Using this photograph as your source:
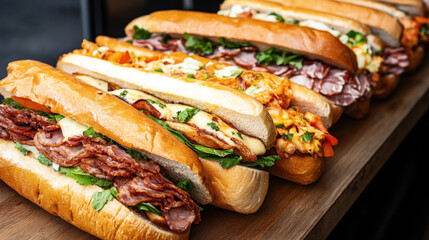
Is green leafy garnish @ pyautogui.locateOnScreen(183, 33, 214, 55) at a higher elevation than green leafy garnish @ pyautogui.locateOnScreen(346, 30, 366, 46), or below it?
below

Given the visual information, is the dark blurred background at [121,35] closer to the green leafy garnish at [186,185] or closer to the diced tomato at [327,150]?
the diced tomato at [327,150]

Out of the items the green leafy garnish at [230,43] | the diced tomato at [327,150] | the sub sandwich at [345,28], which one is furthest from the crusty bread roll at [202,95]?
the sub sandwich at [345,28]

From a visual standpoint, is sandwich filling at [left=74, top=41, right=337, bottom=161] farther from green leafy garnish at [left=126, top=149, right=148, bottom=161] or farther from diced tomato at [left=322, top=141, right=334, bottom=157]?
green leafy garnish at [left=126, top=149, right=148, bottom=161]

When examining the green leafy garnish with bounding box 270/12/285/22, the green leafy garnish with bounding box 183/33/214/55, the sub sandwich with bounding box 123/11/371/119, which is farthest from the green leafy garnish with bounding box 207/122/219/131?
the green leafy garnish with bounding box 270/12/285/22

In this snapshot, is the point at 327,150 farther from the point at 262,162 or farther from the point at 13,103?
the point at 13,103

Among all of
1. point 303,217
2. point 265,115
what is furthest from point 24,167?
Answer: point 303,217
